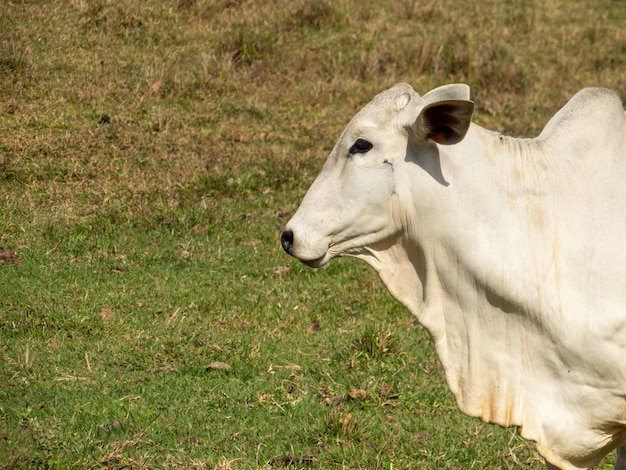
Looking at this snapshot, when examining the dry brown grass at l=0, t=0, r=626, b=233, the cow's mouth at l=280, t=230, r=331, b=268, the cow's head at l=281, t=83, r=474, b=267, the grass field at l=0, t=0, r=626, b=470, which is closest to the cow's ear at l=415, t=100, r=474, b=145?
the cow's head at l=281, t=83, r=474, b=267

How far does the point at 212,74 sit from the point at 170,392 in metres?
4.16

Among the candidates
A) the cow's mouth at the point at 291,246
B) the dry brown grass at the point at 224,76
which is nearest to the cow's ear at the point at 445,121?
the cow's mouth at the point at 291,246

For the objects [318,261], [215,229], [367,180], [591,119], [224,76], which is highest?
[591,119]

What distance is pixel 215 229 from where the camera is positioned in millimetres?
6816

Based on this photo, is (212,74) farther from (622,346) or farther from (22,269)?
(622,346)

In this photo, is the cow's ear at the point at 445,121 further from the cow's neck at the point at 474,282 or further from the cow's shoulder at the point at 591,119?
the cow's shoulder at the point at 591,119

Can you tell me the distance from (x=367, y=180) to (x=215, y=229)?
3.22 m

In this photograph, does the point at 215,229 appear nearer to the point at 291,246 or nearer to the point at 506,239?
the point at 291,246

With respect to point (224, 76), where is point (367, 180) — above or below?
above

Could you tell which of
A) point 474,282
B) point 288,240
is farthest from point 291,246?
point 474,282

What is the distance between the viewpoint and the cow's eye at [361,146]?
3693mm

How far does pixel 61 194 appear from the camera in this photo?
22.5 feet

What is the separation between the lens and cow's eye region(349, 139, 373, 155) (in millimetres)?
3693

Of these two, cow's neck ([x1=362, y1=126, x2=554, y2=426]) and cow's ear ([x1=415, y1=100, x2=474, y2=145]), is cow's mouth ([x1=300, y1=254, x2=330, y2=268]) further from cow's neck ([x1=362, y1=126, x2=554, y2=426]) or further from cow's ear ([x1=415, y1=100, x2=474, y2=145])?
cow's ear ([x1=415, y1=100, x2=474, y2=145])
